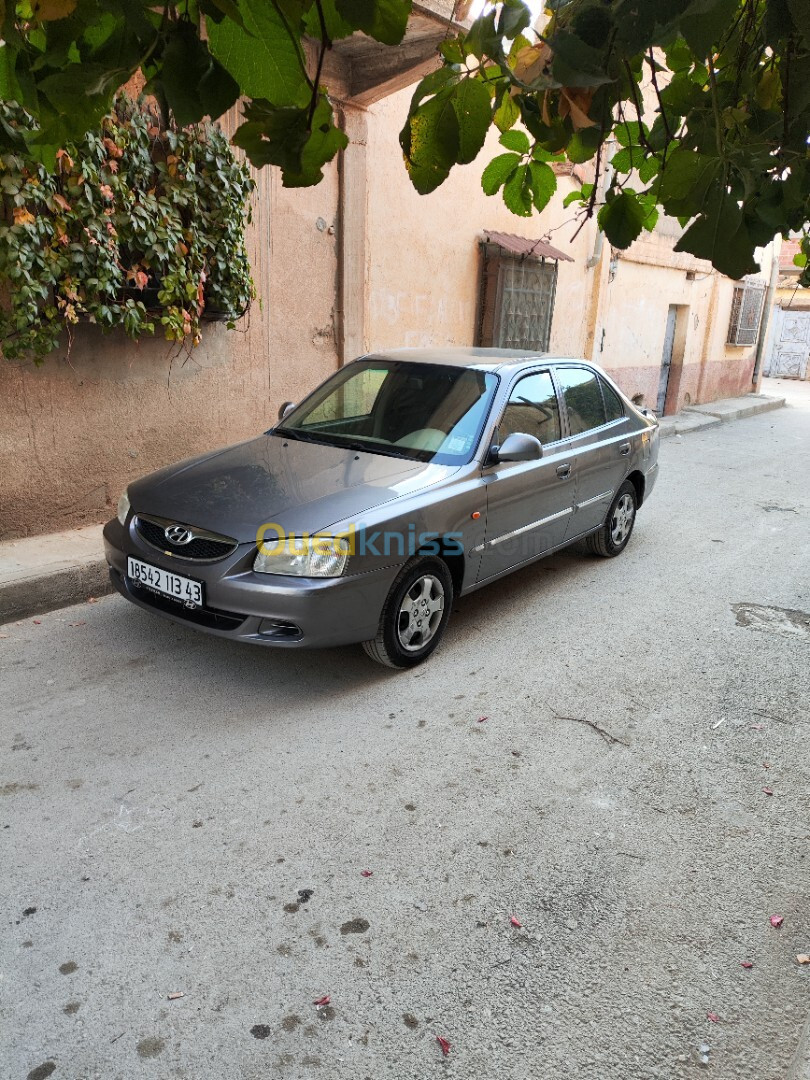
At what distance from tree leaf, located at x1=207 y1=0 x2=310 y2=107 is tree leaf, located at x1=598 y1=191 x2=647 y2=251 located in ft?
3.92

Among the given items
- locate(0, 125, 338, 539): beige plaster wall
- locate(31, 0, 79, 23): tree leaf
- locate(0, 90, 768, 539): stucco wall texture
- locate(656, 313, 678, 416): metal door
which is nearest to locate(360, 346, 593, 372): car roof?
locate(0, 90, 768, 539): stucco wall texture

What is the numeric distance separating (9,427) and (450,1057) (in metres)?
5.15

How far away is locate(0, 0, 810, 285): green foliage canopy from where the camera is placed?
4.39ft

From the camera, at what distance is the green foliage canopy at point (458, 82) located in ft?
4.39

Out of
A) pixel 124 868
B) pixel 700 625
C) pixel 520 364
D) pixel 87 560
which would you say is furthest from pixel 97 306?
pixel 700 625

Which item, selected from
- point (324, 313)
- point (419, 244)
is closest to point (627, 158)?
point (324, 313)

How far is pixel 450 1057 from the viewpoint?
2139mm

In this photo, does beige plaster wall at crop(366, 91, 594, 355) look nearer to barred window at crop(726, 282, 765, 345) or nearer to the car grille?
the car grille

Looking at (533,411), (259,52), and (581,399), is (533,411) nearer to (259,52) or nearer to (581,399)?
(581,399)

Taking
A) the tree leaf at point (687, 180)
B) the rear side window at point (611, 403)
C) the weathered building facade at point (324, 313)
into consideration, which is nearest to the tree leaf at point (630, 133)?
the tree leaf at point (687, 180)

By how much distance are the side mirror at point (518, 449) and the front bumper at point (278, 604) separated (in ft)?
3.34

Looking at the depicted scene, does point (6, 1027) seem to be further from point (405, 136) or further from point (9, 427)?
point (9, 427)

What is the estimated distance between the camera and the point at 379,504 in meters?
4.02

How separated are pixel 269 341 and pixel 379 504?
4147 millimetres
